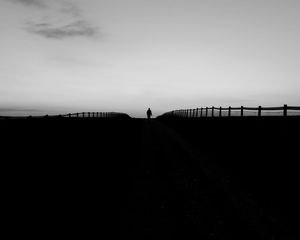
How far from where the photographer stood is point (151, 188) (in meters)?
Result: 8.04

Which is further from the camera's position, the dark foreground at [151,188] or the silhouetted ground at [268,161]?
the silhouetted ground at [268,161]

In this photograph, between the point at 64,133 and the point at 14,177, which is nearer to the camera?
the point at 14,177

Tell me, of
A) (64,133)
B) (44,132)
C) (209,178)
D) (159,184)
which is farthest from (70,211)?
(64,133)

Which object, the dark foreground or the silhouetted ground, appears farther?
the silhouetted ground

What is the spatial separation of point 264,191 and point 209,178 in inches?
76.0

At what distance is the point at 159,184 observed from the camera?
851cm

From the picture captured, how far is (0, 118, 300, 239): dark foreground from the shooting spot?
208 inches

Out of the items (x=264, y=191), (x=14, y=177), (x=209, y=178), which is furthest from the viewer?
(x=209, y=178)

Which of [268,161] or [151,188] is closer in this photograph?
[151,188]

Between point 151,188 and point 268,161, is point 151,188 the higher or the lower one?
the lower one

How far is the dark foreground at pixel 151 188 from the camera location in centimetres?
528

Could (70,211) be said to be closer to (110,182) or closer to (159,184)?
(110,182)

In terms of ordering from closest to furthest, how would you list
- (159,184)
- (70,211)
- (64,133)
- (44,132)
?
(70,211)
(159,184)
(44,132)
(64,133)

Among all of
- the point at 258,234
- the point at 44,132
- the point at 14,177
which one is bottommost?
the point at 258,234
